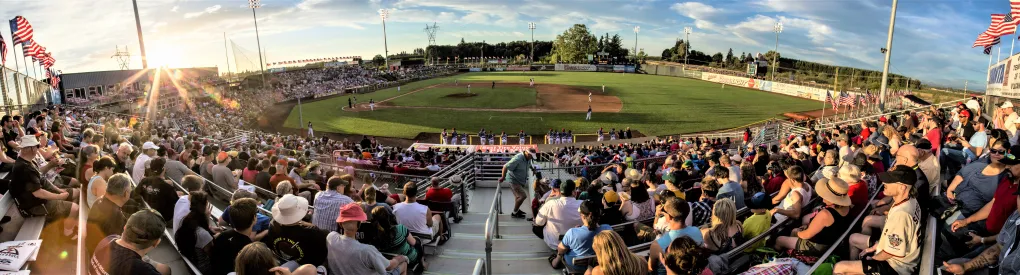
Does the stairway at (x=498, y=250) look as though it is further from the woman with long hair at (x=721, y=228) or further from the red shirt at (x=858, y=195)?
the red shirt at (x=858, y=195)

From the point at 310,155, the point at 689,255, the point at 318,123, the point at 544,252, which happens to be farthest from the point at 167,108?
Answer: the point at 689,255

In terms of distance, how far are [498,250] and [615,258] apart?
4.05 metres

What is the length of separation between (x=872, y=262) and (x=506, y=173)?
23.3ft

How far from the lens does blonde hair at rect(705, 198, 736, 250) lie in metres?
4.85

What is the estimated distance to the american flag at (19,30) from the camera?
72.8 ft

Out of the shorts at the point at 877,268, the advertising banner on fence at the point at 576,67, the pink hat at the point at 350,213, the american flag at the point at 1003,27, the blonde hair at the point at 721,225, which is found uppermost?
the american flag at the point at 1003,27

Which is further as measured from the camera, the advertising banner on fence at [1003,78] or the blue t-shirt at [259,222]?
the advertising banner on fence at [1003,78]

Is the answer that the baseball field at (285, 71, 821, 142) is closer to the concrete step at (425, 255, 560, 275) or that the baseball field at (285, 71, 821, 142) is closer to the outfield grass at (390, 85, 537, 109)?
the outfield grass at (390, 85, 537, 109)

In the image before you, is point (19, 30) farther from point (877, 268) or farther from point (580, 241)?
point (877, 268)

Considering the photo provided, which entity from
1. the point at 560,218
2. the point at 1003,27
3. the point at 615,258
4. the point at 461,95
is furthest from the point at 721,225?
the point at 461,95

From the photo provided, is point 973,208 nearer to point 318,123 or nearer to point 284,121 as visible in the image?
point 318,123

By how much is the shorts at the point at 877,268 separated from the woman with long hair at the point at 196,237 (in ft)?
19.3

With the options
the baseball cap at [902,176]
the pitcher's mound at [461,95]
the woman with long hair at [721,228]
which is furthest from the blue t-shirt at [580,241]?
the pitcher's mound at [461,95]

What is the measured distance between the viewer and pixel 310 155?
19.2m
